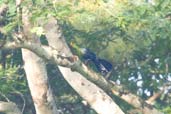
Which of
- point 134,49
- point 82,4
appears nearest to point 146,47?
point 134,49

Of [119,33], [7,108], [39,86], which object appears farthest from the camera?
[119,33]

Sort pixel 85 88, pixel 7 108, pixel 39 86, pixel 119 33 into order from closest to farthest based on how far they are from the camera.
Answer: pixel 85 88
pixel 39 86
pixel 7 108
pixel 119 33

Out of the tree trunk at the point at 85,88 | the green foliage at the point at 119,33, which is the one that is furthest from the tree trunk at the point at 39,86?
the green foliage at the point at 119,33

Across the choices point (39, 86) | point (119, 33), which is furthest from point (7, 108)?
point (119, 33)

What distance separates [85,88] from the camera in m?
6.54

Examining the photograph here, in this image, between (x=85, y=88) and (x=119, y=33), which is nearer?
(x=85, y=88)

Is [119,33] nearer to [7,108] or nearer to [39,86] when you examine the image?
[7,108]

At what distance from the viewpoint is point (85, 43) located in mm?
10047

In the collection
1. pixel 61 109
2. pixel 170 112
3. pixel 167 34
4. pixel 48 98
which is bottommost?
pixel 61 109

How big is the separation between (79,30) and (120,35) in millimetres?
780

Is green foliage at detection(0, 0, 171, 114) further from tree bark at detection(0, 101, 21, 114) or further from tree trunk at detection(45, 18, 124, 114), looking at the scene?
tree bark at detection(0, 101, 21, 114)

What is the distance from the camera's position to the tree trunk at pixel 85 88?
249 inches

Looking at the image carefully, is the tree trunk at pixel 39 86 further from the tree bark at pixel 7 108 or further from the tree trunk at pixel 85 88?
the tree bark at pixel 7 108

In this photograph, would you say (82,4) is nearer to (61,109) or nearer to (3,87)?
(3,87)
